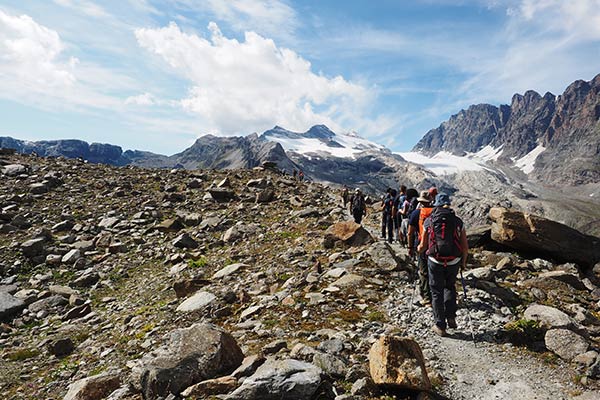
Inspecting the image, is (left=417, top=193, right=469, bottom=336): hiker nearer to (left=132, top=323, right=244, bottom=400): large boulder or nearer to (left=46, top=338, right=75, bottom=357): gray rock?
(left=132, top=323, right=244, bottom=400): large boulder

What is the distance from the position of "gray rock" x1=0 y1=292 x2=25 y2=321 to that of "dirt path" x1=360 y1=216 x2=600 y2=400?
14781 millimetres

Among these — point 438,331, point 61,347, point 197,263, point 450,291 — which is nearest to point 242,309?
point 61,347

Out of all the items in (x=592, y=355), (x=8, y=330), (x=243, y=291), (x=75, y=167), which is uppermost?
(x=75, y=167)

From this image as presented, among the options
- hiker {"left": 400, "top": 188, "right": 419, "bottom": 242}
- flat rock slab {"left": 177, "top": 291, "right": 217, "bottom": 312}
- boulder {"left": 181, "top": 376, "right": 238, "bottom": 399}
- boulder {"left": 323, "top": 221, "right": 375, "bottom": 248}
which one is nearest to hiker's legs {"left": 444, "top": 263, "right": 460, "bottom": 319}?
boulder {"left": 181, "top": 376, "right": 238, "bottom": 399}

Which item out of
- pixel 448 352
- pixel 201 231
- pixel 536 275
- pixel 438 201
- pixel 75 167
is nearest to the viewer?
pixel 448 352

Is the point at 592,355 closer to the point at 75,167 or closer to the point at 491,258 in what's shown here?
the point at 491,258

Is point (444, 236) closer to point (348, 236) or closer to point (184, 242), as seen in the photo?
point (348, 236)

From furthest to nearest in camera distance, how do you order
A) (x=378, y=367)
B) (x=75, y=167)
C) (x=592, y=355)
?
(x=75, y=167), (x=592, y=355), (x=378, y=367)

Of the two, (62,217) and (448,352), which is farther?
(62,217)

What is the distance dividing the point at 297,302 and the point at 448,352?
457cm

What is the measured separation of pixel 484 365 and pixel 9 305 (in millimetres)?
17295

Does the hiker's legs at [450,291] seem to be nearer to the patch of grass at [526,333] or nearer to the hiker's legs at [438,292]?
the hiker's legs at [438,292]

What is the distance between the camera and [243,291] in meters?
13.6

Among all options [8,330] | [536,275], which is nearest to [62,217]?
[8,330]
